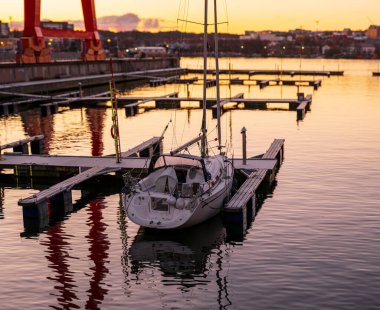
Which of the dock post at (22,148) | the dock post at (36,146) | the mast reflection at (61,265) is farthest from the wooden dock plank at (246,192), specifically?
the dock post at (36,146)

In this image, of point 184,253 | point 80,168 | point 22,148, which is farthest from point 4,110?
point 184,253

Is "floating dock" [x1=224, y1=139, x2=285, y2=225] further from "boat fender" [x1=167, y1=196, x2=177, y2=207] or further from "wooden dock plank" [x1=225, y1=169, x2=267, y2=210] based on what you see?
"boat fender" [x1=167, y1=196, x2=177, y2=207]

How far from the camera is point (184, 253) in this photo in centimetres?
1930

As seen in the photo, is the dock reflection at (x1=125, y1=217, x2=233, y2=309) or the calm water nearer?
the calm water

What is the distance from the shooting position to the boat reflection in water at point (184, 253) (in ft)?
57.0

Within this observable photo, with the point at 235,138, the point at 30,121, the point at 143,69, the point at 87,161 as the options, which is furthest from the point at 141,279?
the point at 143,69

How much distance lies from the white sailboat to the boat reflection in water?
0.52 m

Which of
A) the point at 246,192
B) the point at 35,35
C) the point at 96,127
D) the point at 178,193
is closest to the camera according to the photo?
the point at 178,193

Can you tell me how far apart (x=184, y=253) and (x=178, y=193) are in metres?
2.26

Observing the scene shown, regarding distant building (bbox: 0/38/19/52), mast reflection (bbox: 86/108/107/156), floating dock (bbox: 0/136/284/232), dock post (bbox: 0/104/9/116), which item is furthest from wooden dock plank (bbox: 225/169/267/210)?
distant building (bbox: 0/38/19/52)

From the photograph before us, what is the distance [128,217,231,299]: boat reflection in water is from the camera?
684 inches

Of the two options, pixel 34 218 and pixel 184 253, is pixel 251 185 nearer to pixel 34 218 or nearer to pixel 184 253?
pixel 184 253

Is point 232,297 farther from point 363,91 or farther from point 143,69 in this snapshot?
point 143,69

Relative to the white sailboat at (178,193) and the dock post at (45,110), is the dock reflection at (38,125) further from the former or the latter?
the white sailboat at (178,193)
